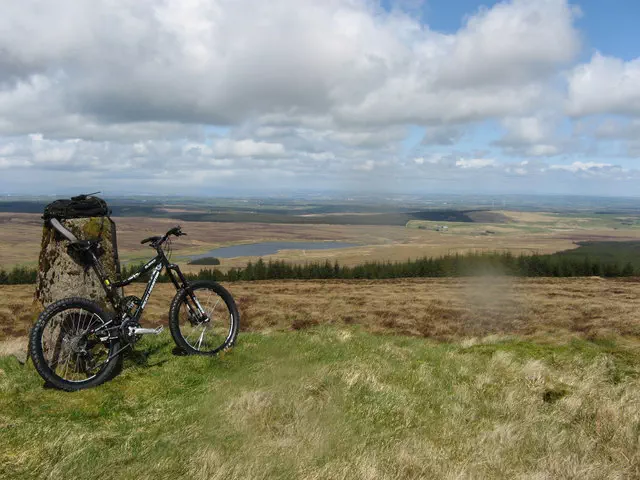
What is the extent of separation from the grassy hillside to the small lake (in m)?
146

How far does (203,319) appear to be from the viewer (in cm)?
959

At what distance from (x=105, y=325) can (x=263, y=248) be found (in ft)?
568

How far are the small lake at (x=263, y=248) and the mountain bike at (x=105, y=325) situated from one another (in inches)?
5693

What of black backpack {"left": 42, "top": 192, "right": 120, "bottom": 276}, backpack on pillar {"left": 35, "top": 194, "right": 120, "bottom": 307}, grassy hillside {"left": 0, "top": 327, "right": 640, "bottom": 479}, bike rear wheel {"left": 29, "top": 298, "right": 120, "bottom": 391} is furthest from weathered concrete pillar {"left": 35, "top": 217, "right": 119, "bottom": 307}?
grassy hillside {"left": 0, "top": 327, "right": 640, "bottom": 479}

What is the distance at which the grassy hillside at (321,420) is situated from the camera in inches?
200

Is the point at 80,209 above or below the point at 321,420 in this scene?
above

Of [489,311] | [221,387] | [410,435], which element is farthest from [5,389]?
[489,311]

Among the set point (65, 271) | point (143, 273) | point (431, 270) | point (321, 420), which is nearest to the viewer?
point (321, 420)

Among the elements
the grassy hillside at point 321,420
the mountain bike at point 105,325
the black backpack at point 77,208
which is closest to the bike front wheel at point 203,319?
the mountain bike at point 105,325

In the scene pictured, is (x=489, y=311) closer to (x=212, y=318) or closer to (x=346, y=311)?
(x=346, y=311)

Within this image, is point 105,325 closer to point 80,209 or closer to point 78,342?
point 78,342

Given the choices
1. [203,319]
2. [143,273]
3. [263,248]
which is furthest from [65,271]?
[263,248]

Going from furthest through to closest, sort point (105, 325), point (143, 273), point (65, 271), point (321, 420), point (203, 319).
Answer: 1. point (203, 319)
2. point (143, 273)
3. point (65, 271)
4. point (105, 325)
5. point (321, 420)

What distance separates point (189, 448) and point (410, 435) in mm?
2931
